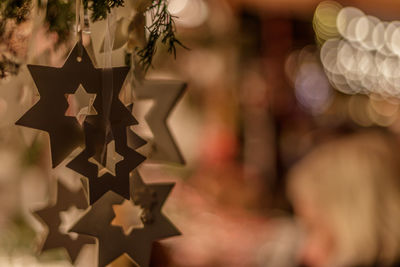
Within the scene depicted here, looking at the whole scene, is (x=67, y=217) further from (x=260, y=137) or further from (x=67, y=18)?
(x=260, y=137)

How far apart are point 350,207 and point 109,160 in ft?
4.54

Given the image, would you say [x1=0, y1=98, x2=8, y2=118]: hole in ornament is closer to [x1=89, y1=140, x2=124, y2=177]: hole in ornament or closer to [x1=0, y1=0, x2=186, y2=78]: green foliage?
[x1=0, y1=0, x2=186, y2=78]: green foliage

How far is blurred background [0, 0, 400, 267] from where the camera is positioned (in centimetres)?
83

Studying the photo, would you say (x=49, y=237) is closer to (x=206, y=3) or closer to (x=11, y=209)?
(x=11, y=209)

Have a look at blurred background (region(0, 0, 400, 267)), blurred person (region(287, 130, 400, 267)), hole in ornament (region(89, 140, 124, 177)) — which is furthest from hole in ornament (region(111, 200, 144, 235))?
blurred person (region(287, 130, 400, 267))

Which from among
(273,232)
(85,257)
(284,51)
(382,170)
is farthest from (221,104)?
(85,257)

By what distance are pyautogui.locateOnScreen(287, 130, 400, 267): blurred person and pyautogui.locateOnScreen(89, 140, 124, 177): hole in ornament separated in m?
1.30

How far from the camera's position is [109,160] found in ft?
1.43

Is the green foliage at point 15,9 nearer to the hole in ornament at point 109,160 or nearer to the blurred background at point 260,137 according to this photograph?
the blurred background at point 260,137

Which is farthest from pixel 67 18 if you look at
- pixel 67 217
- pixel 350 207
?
pixel 350 207

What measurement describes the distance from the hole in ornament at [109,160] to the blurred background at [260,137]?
3.6 inches

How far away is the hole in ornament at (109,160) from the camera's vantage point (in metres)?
0.43

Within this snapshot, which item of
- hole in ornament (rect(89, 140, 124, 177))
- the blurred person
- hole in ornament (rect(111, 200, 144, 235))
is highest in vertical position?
hole in ornament (rect(89, 140, 124, 177))

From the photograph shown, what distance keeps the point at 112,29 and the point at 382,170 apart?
1.47 m
